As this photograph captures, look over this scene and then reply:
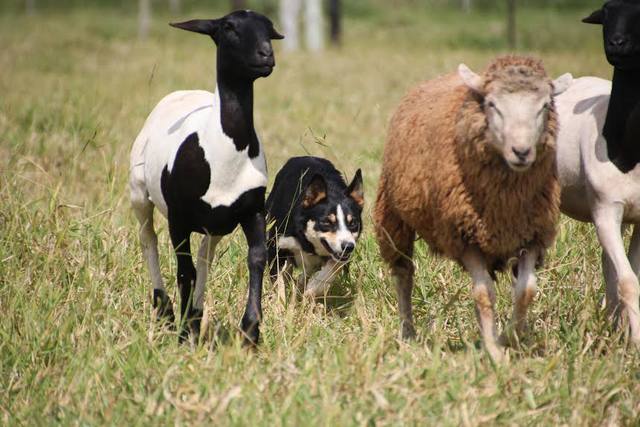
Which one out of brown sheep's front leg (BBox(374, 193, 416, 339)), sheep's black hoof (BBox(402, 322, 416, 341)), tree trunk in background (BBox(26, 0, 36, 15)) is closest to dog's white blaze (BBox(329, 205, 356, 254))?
brown sheep's front leg (BBox(374, 193, 416, 339))

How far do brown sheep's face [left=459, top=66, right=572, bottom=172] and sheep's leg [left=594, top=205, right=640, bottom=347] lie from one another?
2.28 feet

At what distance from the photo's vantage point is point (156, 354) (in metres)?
4.78

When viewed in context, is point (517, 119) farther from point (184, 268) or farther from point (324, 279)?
point (324, 279)

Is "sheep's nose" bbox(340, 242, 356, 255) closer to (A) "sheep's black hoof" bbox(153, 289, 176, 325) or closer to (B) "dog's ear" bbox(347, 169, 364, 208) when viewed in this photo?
(B) "dog's ear" bbox(347, 169, 364, 208)

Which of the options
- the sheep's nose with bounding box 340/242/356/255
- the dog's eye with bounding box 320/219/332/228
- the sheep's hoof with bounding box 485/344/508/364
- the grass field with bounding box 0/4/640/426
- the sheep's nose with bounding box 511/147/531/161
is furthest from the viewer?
the dog's eye with bounding box 320/219/332/228

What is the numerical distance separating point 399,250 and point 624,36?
169cm

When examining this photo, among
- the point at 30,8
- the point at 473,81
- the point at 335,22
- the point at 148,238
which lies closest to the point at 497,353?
the point at 473,81

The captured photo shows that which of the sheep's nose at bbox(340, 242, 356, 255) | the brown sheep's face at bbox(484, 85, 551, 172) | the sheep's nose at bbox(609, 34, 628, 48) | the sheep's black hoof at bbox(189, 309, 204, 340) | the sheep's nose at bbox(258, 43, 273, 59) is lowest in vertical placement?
the sheep's black hoof at bbox(189, 309, 204, 340)

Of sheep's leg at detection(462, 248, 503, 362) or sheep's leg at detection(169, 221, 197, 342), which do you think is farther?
sheep's leg at detection(169, 221, 197, 342)

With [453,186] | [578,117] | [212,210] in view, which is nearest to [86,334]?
[212,210]

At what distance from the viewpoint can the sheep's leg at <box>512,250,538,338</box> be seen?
502 centimetres

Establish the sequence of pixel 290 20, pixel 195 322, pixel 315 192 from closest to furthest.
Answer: pixel 195 322 < pixel 315 192 < pixel 290 20

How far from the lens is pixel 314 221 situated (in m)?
6.89

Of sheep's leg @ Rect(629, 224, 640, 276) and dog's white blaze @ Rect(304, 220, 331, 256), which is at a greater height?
sheep's leg @ Rect(629, 224, 640, 276)
